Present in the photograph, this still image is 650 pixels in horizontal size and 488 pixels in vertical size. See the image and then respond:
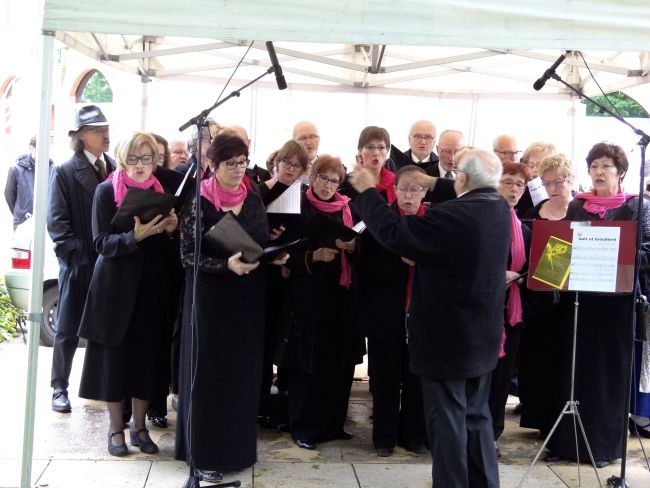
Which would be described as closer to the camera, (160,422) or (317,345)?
(317,345)

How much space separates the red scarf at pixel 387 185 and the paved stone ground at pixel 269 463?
161cm

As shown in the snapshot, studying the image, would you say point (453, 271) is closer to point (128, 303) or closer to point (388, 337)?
point (388, 337)

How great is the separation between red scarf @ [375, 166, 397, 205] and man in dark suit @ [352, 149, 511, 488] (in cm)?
118

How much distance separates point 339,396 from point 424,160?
2020 mm

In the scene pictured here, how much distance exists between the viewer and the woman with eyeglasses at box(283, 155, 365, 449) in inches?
195

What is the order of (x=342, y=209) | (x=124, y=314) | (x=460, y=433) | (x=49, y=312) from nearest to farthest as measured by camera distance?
(x=460, y=433)
(x=124, y=314)
(x=342, y=209)
(x=49, y=312)

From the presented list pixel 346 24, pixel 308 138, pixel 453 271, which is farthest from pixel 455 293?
pixel 308 138

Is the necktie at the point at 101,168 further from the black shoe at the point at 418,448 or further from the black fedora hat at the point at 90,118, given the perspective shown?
the black shoe at the point at 418,448

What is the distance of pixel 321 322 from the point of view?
5.05 metres

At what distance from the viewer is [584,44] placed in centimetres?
366

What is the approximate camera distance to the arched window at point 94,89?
944 inches

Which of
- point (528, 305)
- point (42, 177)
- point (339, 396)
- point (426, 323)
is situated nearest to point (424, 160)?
point (528, 305)

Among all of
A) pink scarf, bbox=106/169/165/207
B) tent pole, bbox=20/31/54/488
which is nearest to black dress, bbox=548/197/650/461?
pink scarf, bbox=106/169/165/207

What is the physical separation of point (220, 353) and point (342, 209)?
1.30 metres
